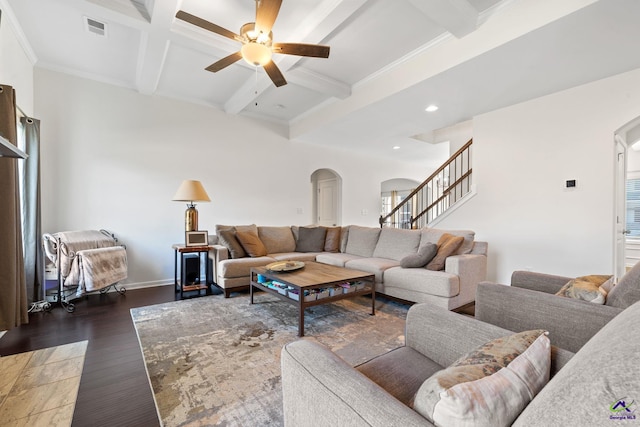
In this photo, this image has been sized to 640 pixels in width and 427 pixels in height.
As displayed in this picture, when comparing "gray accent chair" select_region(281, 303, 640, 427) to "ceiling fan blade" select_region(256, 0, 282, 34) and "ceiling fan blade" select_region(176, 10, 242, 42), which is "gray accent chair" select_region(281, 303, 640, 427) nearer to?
"ceiling fan blade" select_region(256, 0, 282, 34)

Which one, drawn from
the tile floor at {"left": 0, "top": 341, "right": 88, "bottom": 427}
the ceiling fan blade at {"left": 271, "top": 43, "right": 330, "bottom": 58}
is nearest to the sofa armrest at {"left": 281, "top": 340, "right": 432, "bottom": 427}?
the tile floor at {"left": 0, "top": 341, "right": 88, "bottom": 427}

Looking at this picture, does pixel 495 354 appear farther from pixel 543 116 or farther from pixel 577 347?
pixel 543 116

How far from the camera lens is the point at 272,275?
Result: 2971mm

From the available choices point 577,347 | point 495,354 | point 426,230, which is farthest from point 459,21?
point 495,354

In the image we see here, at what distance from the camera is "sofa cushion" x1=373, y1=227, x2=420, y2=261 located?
3.79 m

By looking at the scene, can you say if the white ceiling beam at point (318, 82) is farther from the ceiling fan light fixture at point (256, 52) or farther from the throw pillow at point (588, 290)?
Answer: the throw pillow at point (588, 290)

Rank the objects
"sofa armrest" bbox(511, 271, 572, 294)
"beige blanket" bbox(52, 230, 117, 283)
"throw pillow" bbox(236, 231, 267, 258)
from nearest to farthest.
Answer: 1. "sofa armrest" bbox(511, 271, 572, 294)
2. "beige blanket" bbox(52, 230, 117, 283)
3. "throw pillow" bbox(236, 231, 267, 258)

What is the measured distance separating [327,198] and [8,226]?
5767 mm

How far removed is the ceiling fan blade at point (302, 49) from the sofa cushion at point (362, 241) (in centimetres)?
265

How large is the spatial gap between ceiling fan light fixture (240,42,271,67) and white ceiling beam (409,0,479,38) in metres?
1.21

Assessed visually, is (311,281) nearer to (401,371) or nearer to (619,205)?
(401,371)

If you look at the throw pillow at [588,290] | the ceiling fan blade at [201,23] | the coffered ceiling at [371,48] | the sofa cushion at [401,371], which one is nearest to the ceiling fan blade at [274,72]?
the ceiling fan blade at [201,23]

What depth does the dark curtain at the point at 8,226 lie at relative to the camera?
2.12 metres

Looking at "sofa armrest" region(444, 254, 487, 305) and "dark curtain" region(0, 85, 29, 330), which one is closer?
"dark curtain" region(0, 85, 29, 330)
